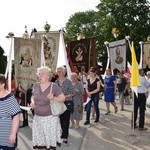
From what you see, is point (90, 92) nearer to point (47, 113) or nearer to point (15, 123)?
point (47, 113)

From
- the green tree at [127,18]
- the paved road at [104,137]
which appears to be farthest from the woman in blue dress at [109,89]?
the green tree at [127,18]

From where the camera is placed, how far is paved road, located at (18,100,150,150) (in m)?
9.56

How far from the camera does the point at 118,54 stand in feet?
56.2

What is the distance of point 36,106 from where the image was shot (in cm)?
763

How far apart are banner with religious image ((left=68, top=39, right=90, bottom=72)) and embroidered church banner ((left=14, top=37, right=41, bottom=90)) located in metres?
3.12

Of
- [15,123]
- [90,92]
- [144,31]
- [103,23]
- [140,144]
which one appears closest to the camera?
[15,123]

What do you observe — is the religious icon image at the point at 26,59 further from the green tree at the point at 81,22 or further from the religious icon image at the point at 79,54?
the green tree at the point at 81,22

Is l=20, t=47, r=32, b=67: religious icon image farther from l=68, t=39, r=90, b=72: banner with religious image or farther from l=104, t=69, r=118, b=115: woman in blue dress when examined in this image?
l=104, t=69, r=118, b=115: woman in blue dress

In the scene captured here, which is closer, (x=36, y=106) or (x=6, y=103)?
(x=6, y=103)

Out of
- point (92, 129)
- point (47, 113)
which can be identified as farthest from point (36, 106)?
point (92, 129)

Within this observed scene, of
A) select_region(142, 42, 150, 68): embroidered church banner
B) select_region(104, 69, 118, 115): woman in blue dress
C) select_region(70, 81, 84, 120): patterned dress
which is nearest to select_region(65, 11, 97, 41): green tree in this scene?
select_region(142, 42, 150, 68): embroidered church banner

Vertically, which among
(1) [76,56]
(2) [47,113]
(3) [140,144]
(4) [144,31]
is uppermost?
(4) [144,31]

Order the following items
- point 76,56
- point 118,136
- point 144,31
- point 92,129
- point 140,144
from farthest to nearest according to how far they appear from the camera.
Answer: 1. point 144,31
2. point 76,56
3. point 92,129
4. point 118,136
5. point 140,144

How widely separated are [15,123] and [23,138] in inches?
186
